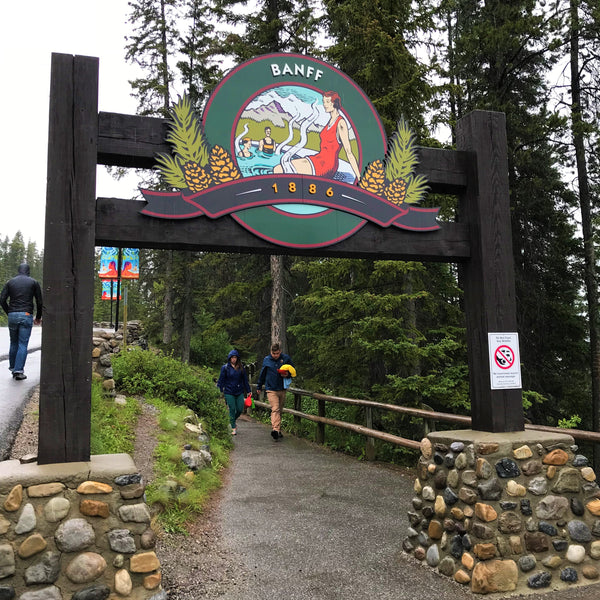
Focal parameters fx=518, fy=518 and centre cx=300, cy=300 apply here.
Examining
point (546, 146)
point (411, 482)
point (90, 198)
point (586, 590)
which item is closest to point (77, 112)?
point (90, 198)

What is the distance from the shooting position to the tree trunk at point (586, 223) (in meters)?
11.5

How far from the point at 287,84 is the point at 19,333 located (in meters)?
6.17

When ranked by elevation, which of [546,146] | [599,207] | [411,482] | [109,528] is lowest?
[411,482]

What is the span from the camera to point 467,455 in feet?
13.1

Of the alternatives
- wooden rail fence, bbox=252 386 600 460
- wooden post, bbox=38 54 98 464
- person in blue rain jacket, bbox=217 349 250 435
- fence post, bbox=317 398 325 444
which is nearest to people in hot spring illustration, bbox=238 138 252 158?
wooden post, bbox=38 54 98 464

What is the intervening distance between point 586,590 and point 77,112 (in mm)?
4924

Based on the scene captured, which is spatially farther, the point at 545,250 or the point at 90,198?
the point at 545,250


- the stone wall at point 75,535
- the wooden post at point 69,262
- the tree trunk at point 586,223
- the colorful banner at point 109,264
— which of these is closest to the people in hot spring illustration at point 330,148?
the wooden post at point 69,262

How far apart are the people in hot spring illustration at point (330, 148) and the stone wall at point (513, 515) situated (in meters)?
2.42

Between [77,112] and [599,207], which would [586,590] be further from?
[599,207]

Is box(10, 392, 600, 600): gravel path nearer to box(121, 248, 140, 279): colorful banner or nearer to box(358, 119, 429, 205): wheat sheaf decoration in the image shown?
box(358, 119, 429, 205): wheat sheaf decoration

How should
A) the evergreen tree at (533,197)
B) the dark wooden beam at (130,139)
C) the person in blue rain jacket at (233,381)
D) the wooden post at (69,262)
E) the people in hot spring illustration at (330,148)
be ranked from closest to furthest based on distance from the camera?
the wooden post at (69,262)
the dark wooden beam at (130,139)
the people in hot spring illustration at (330,148)
the person in blue rain jacket at (233,381)
the evergreen tree at (533,197)

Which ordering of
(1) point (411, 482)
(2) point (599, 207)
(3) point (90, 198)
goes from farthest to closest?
1. (2) point (599, 207)
2. (1) point (411, 482)
3. (3) point (90, 198)

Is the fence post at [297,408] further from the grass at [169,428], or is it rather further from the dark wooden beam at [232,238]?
the dark wooden beam at [232,238]
